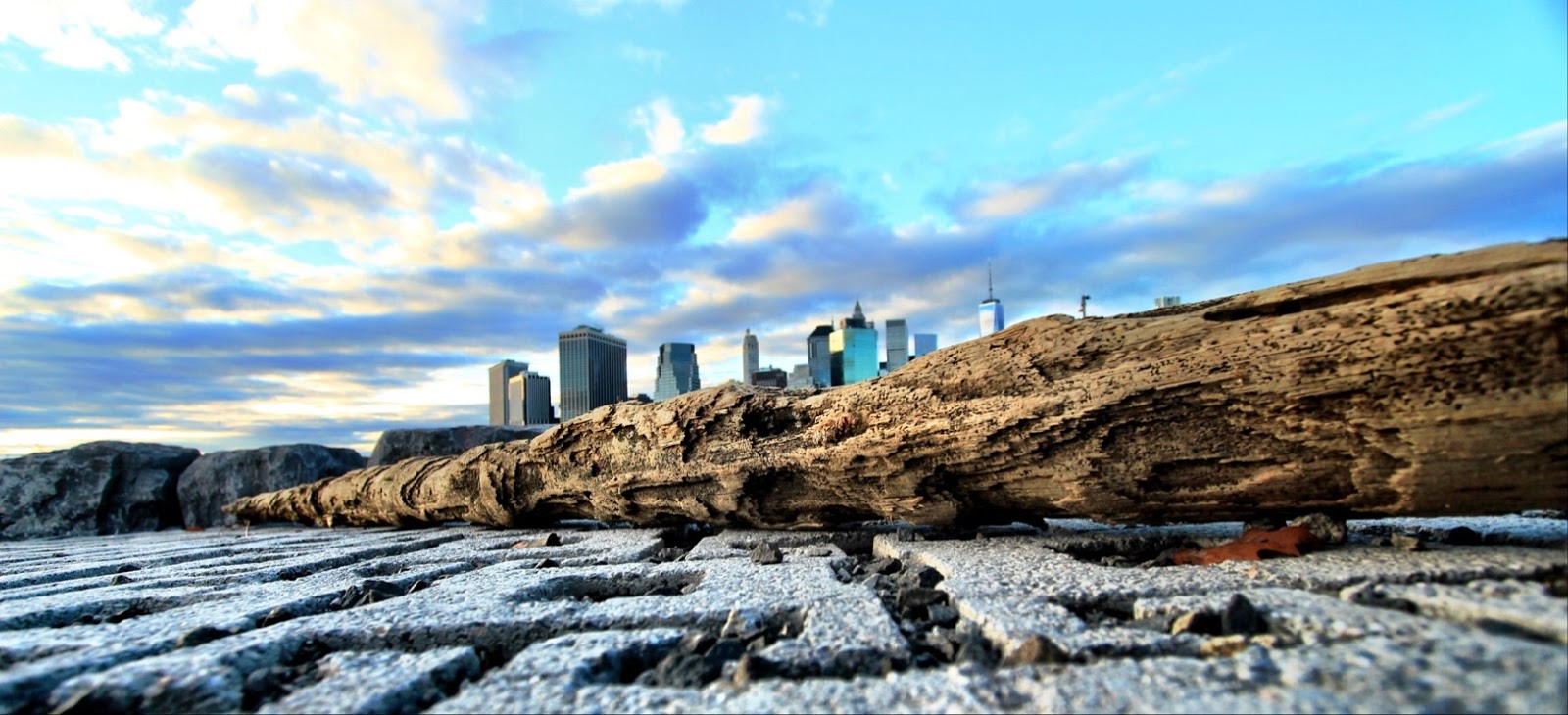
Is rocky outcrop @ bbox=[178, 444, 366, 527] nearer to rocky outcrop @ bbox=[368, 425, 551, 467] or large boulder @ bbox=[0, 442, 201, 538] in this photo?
large boulder @ bbox=[0, 442, 201, 538]

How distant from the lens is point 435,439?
42.2ft

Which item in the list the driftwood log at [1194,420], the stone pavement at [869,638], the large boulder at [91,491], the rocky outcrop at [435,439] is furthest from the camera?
the rocky outcrop at [435,439]

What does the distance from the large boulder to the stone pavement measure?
12.4m

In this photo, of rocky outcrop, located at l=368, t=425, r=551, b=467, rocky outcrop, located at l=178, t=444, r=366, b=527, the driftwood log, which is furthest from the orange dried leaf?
rocky outcrop, located at l=178, t=444, r=366, b=527

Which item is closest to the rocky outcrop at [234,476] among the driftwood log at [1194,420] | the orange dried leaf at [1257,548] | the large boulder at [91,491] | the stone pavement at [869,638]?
the large boulder at [91,491]

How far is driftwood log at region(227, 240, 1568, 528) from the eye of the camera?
2.31 m

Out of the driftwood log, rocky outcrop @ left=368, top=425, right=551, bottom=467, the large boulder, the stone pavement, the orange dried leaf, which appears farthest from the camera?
rocky outcrop @ left=368, top=425, right=551, bottom=467

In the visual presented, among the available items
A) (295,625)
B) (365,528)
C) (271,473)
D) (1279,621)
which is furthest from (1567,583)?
(271,473)

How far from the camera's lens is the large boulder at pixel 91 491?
11688 millimetres

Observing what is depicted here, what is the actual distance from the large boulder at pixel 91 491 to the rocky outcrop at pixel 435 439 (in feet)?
13.1

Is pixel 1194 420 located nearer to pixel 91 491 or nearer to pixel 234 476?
pixel 234 476

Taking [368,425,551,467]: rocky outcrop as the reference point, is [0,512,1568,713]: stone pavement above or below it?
below

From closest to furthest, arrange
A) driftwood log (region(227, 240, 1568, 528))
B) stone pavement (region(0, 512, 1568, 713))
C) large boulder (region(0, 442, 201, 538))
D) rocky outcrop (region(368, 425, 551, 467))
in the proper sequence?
stone pavement (region(0, 512, 1568, 713))
driftwood log (region(227, 240, 1568, 528))
large boulder (region(0, 442, 201, 538))
rocky outcrop (region(368, 425, 551, 467))

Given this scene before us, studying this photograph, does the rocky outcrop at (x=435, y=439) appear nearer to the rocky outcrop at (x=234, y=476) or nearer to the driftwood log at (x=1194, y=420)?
the rocky outcrop at (x=234, y=476)
